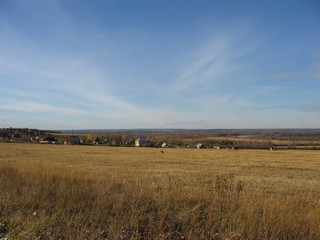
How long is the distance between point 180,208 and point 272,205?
185cm

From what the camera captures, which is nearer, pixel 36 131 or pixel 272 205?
pixel 272 205

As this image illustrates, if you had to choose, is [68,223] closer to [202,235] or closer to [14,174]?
[202,235]

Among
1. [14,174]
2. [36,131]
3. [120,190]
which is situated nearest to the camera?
[120,190]

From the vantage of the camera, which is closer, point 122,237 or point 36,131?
point 122,237

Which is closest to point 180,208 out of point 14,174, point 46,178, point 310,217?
point 310,217

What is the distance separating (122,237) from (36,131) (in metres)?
157

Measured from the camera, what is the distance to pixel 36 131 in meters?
153

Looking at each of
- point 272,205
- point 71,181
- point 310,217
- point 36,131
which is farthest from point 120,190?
point 36,131

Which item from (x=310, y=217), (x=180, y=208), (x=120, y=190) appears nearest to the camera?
(x=310, y=217)

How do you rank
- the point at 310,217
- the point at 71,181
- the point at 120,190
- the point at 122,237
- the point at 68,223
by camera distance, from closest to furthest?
the point at 122,237 → the point at 68,223 → the point at 310,217 → the point at 120,190 → the point at 71,181

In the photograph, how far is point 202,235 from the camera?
5152mm

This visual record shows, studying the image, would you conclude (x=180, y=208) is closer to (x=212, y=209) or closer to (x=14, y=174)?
(x=212, y=209)

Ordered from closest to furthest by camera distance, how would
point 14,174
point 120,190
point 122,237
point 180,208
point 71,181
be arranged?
point 122,237 < point 180,208 < point 120,190 < point 71,181 < point 14,174

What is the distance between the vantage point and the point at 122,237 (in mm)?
5137
